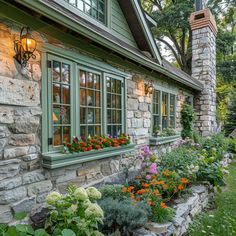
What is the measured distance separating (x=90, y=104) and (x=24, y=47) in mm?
1475

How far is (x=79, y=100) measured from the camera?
11.5 feet

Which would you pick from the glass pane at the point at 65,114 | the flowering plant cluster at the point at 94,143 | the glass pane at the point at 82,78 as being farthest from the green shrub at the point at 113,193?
the glass pane at the point at 82,78

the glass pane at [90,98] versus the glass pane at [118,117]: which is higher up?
the glass pane at [90,98]

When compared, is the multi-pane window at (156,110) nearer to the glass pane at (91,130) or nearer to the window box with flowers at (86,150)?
the window box with flowers at (86,150)

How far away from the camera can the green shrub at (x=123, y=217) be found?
2605mm

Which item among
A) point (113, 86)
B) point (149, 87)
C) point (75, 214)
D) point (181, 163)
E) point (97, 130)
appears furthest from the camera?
point (149, 87)

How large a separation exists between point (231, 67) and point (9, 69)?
41.7 feet

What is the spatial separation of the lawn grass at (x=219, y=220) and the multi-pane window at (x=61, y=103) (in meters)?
2.30

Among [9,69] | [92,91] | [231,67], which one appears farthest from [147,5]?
[9,69]

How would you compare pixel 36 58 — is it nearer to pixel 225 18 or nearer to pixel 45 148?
pixel 45 148

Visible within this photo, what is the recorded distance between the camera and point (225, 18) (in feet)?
42.9

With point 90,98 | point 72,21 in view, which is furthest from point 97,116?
point 72,21

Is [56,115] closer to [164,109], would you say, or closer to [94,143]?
[94,143]

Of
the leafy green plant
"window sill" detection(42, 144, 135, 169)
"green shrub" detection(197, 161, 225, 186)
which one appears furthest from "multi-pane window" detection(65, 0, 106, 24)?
the leafy green plant
